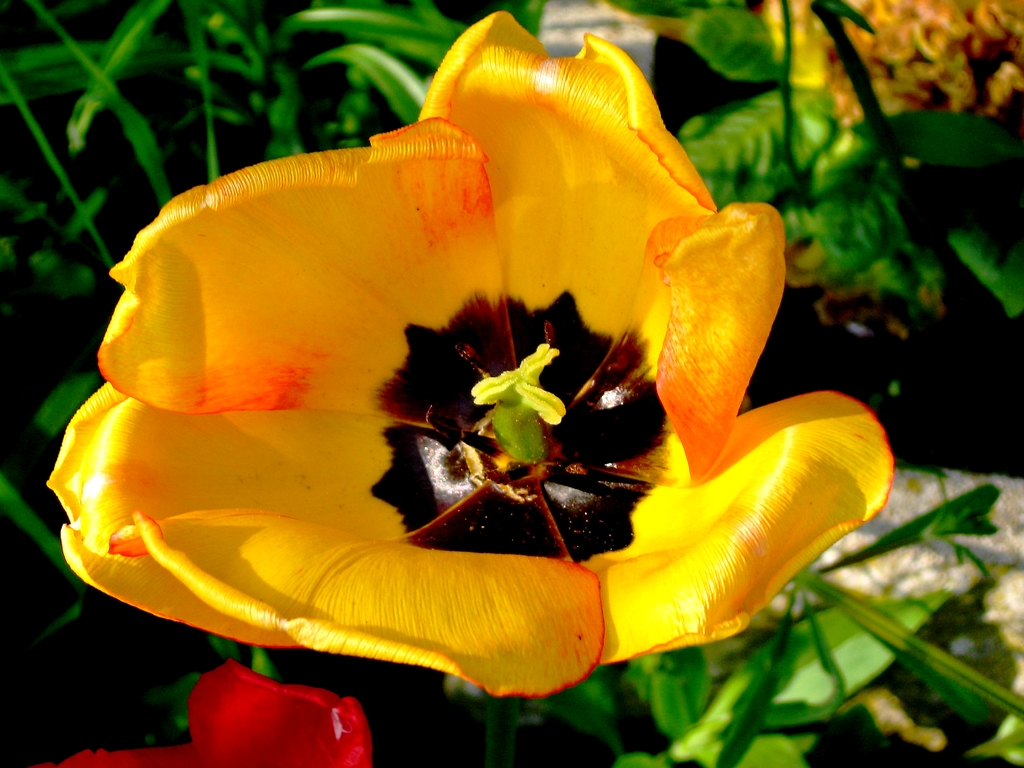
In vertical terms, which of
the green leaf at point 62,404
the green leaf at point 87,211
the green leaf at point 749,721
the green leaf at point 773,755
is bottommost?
the green leaf at point 773,755

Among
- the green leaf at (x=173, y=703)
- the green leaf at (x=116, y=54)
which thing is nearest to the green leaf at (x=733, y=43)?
the green leaf at (x=116, y=54)

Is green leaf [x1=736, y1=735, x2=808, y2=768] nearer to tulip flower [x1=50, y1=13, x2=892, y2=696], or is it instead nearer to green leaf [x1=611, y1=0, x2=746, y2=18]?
tulip flower [x1=50, y1=13, x2=892, y2=696]

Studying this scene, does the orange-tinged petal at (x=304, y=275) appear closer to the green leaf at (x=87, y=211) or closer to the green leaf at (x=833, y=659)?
the green leaf at (x=87, y=211)

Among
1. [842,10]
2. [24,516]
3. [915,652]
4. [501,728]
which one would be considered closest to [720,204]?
[842,10]

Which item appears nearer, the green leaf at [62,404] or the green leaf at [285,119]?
the green leaf at [62,404]

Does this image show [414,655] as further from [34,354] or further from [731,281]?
[34,354]

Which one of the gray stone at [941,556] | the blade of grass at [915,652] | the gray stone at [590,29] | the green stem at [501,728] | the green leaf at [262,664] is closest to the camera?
the green stem at [501,728]

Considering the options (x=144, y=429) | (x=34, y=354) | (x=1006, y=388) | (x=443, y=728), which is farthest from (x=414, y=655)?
(x=1006, y=388)
